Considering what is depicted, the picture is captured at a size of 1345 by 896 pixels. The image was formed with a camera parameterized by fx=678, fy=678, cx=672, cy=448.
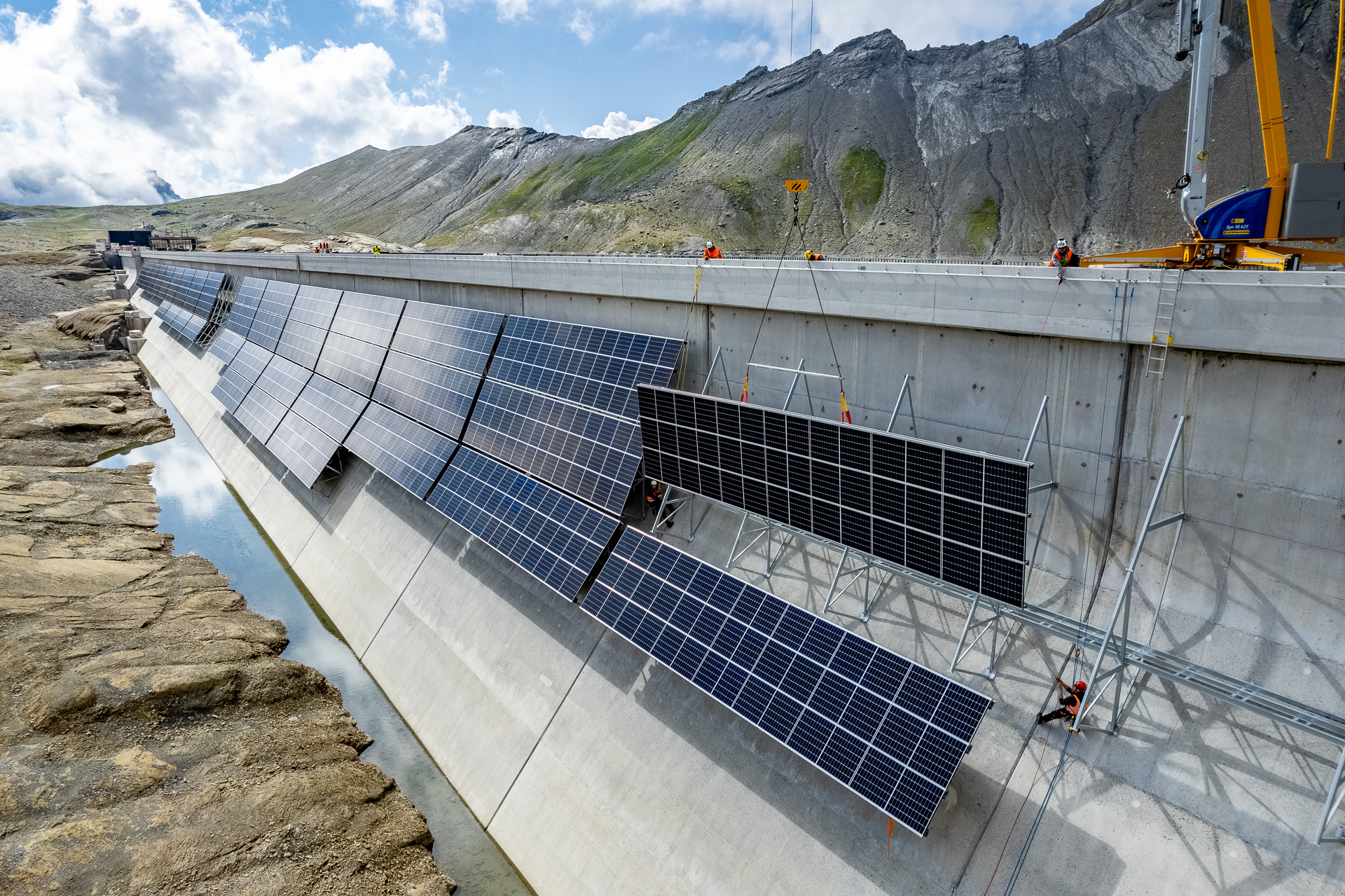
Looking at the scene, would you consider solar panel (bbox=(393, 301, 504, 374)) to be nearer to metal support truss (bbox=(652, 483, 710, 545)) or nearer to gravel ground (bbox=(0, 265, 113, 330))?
metal support truss (bbox=(652, 483, 710, 545))

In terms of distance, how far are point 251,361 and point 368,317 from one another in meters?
13.7

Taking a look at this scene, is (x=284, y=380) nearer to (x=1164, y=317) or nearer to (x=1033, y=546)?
(x=1033, y=546)

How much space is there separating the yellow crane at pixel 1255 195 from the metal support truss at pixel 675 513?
10.7 metres

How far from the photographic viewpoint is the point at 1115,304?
10906 millimetres

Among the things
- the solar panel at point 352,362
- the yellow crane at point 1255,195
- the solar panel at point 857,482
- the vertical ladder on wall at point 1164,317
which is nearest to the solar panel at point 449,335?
the solar panel at point 352,362

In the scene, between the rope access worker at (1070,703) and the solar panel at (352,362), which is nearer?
the rope access worker at (1070,703)

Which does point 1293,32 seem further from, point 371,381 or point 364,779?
point 364,779

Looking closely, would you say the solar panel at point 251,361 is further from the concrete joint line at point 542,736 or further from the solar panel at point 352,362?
the concrete joint line at point 542,736

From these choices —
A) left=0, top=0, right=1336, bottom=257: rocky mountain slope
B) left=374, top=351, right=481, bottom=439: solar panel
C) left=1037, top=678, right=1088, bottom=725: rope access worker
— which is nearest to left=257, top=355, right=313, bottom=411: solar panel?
left=374, top=351, right=481, bottom=439: solar panel

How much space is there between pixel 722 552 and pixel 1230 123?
8104 centimetres

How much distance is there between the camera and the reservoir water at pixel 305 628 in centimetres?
1636

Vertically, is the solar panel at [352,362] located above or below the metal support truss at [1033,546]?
below

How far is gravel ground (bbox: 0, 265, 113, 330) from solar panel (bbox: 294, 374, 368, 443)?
70050mm

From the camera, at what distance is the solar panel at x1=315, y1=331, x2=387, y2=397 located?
1180 inches
